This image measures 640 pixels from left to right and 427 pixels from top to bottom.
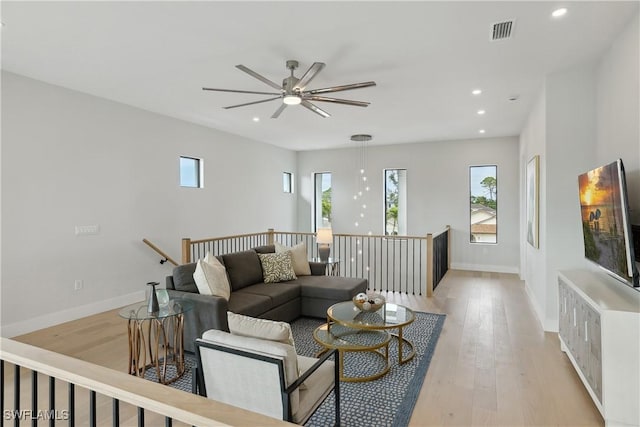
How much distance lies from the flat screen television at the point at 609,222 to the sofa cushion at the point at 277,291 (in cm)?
304

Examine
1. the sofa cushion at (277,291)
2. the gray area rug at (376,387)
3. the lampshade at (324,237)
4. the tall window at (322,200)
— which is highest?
the tall window at (322,200)

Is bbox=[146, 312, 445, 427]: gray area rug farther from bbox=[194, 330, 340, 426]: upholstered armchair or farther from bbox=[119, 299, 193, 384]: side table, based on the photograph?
bbox=[194, 330, 340, 426]: upholstered armchair

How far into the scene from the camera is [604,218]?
2680 millimetres

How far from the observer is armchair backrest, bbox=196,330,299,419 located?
183 centimetres

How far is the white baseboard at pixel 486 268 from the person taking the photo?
7.44 meters

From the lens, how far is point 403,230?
28.1 ft

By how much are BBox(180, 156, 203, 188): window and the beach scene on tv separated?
18.5 feet

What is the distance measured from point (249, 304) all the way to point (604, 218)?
10.4 feet

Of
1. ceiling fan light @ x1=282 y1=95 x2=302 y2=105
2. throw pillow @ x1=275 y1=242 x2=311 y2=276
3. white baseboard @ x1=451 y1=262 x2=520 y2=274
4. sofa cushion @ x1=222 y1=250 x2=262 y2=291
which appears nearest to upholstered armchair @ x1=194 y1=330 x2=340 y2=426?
sofa cushion @ x1=222 y1=250 x2=262 y2=291

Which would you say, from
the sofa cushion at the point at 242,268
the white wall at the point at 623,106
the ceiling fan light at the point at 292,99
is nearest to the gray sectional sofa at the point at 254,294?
the sofa cushion at the point at 242,268

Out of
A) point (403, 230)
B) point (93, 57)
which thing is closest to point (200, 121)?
point (93, 57)

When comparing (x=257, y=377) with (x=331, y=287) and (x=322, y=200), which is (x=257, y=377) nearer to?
(x=331, y=287)

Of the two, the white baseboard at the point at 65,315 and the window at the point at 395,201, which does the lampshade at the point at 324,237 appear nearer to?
the white baseboard at the point at 65,315

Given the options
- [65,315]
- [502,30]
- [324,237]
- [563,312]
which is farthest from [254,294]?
[502,30]
